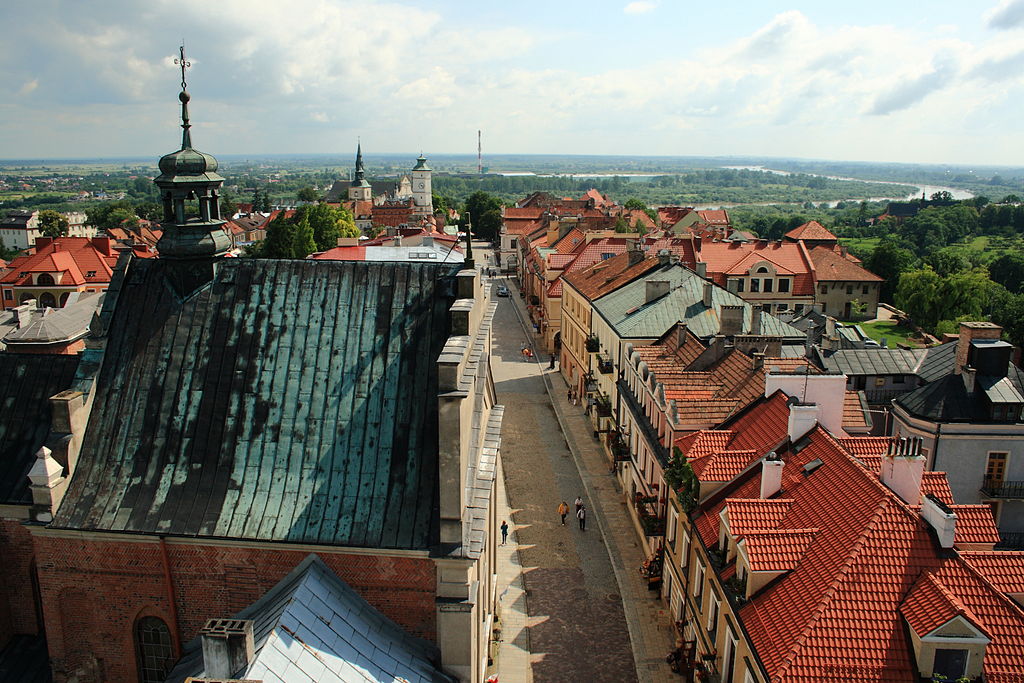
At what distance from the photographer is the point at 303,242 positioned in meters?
Result: 109

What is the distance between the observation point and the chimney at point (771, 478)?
2516cm

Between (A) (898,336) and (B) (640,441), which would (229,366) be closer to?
(B) (640,441)

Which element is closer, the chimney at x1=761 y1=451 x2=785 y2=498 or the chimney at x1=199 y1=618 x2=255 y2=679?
the chimney at x1=199 y1=618 x2=255 y2=679

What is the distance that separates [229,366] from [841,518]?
55.3 ft

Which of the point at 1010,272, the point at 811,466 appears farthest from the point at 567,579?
the point at 1010,272

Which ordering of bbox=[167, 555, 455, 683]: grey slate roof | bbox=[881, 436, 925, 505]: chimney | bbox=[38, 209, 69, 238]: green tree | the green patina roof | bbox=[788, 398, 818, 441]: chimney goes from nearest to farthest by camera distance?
bbox=[167, 555, 455, 683]: grey slate roof → bbox=[881, 436, 925, 505]: chimney → bbox=[788, 398, 818, 441]: chimney → the green patina roof → bbox=[38, 209, 69, 238]: green tree

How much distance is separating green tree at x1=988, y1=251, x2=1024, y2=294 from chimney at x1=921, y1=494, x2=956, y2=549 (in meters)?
Result: 104

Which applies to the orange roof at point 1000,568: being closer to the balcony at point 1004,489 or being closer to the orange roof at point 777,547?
the orange roof at point 777,547

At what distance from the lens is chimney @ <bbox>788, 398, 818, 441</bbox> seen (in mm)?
27141

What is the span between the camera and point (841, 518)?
21.7m

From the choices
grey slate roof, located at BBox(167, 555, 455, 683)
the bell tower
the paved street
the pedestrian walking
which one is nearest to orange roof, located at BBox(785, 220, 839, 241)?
the paved street

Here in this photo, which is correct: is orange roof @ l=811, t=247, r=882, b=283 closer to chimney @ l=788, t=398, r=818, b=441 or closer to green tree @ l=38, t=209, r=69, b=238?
chimney @ l=788, t=398, r=818, b=441

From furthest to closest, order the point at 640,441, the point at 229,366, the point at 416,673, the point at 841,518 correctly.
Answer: the point at 640,441
the point at 841,518
the point at 229,366
the point at 416,673

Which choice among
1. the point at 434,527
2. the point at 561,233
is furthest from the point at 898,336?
the point at 434,527
